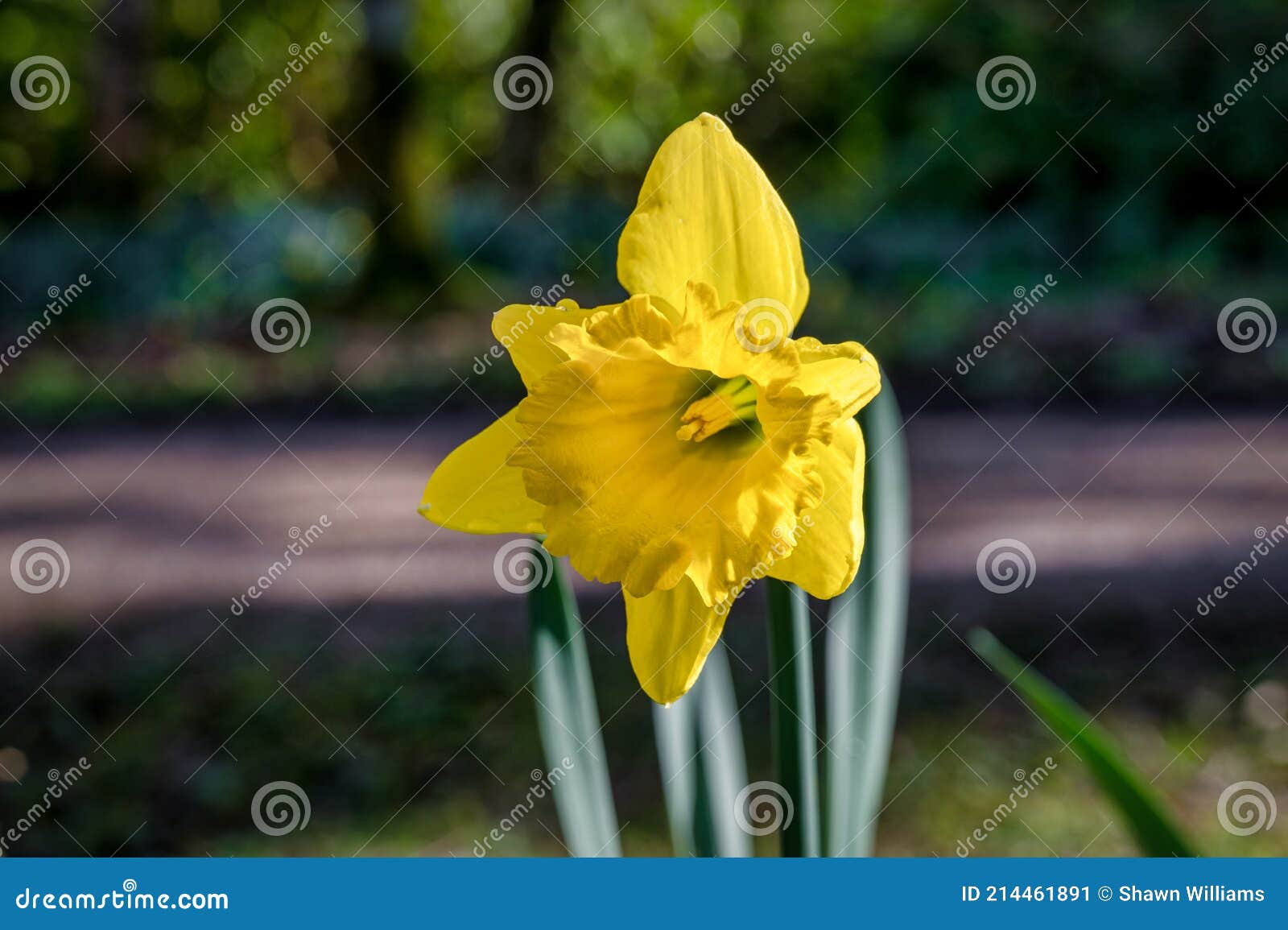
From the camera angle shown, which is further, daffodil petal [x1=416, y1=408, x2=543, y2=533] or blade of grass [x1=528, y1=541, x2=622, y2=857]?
blade of grass [x1=528, y1=541, x2=622, y2=857]

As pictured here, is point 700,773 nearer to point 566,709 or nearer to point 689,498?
point 566,709

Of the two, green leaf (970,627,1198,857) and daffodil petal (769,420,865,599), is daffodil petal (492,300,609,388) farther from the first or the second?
green leaf (970,627,1198,857)

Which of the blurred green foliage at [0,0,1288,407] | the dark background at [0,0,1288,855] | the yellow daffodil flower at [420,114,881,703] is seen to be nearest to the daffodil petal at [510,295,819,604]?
the yellow daffodil flower at [420,114,881,703]

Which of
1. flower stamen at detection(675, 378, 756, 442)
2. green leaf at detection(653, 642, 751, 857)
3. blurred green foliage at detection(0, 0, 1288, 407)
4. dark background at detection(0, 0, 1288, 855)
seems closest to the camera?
flower stamen at detection(675, 378, 756, 442)

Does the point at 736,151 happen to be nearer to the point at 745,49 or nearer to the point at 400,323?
the point at 400,323

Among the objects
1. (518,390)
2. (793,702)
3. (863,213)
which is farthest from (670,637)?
(863,213)

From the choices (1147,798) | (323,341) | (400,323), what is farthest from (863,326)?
(1147,798)

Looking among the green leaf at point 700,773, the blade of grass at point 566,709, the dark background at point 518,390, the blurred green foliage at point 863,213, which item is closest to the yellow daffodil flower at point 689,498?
the blade of grass at point 566,709

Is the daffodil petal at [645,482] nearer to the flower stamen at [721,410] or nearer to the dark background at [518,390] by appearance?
the flower stamen at [721,410]

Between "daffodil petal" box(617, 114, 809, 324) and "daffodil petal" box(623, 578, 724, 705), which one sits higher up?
"daffodil petal" box(617, 114, 809, 324)
